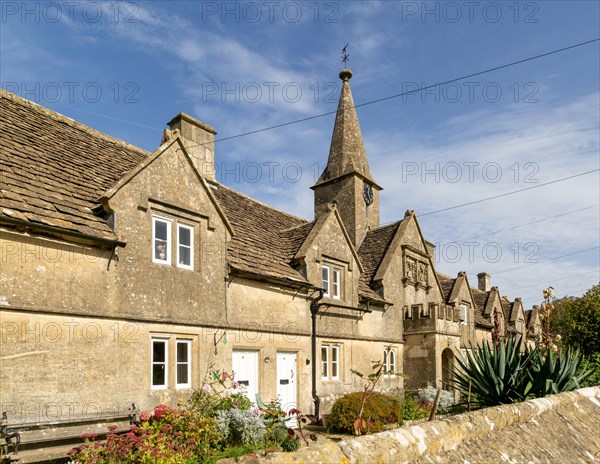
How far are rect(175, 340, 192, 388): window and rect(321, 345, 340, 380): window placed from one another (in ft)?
21.0

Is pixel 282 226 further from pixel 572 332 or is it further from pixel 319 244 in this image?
pixel 572 332

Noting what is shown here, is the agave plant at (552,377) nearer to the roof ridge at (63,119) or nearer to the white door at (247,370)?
the white door at (247,370)

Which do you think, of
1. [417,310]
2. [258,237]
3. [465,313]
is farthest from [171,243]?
[465,313]

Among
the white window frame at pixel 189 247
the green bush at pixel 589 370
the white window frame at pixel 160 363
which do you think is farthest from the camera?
the white window frame at pixel 189 247

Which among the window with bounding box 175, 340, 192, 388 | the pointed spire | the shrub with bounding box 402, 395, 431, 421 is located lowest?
the shrub with bounding box 402, 395, 431, 421

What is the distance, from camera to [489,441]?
4.20 metres

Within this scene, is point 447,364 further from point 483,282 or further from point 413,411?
point 483,282

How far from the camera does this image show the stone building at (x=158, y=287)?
9234 mm

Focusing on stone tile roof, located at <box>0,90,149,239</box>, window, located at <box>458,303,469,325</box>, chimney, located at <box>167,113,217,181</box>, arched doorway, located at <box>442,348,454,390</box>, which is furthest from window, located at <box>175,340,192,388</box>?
window, located at <box>458,303,469,325</box>

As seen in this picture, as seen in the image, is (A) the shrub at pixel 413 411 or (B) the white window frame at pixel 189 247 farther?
(A) the shrub at pixel 413 411

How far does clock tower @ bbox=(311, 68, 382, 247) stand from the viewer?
26516mm

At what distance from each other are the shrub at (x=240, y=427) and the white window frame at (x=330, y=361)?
597cm

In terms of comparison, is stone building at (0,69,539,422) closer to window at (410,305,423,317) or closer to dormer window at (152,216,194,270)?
dormer window at (152,216,194,270)

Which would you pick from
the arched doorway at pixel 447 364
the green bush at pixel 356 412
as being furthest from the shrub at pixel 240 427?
the arched doorway at pixel 447 364
